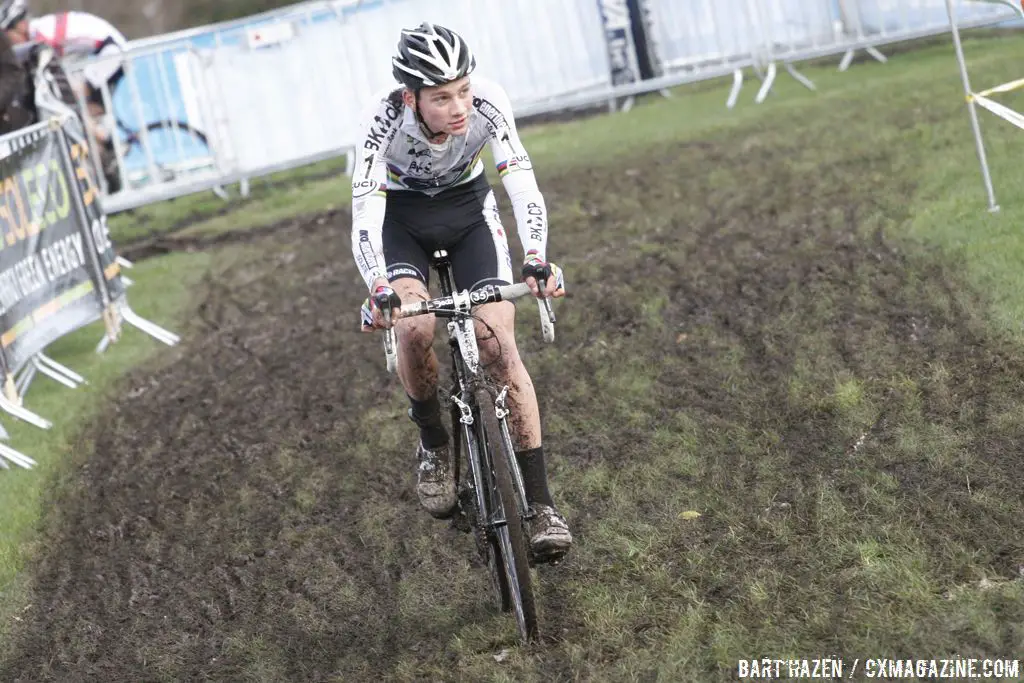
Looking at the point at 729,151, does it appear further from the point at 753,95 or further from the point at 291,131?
the point at 291,131

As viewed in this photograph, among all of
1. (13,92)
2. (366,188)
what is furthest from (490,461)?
(13,92)

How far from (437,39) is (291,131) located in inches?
446

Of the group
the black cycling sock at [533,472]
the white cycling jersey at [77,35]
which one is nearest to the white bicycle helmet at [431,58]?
the black cycling sock at [533,472]

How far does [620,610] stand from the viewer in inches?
215

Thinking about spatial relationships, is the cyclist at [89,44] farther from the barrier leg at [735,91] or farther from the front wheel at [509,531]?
the front wheel at [509,531]

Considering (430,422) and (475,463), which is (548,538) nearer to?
(475,463)

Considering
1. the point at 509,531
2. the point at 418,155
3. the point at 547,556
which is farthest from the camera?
the point at 418,155

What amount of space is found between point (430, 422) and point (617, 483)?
1.22 meters

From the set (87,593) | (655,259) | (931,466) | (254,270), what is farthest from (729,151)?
(87,593)

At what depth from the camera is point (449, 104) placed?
563 cm

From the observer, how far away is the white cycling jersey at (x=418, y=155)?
19.3 ft

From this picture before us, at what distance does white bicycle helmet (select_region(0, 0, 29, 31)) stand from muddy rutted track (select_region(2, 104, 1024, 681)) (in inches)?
199

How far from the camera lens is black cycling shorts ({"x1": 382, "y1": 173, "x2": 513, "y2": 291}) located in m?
6.05

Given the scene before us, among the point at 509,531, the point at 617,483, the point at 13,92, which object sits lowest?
the point at 617,483
